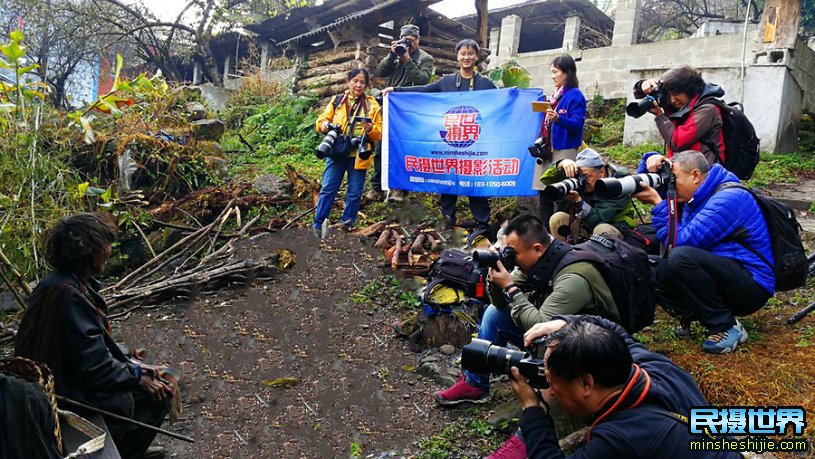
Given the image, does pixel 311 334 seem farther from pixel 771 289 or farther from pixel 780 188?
pixel 780 188

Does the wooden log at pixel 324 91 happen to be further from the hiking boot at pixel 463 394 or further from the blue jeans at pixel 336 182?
the hiking boot at pixel 463 394

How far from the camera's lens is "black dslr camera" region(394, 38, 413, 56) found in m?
6.45

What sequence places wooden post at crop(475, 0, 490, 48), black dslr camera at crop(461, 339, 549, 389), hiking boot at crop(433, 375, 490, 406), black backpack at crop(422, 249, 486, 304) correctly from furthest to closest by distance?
wooden post at crop(475, 0, 490, 48), black backpack at crop(422, 249, 486, 304), hiking boot at crop(433, 375, 490, 406), black dslr camera at crop(461, 339, 549, 389)

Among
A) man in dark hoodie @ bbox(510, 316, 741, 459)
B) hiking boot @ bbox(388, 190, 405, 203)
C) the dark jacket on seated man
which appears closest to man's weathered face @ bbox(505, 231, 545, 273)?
man in dark hoodie @ bbox(510, 316, 741, 459)

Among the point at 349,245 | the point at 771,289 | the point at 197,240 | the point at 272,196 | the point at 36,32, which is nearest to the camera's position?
the point at 771,289

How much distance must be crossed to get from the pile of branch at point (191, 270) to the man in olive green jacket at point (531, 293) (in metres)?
3.19

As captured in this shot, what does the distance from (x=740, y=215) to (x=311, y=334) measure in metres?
3.44

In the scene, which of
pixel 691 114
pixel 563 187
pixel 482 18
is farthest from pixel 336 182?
pixel 482 18

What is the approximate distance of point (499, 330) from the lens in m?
3.51

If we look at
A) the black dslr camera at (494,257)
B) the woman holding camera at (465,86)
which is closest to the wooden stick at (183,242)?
the woman holding camera at (465,86)

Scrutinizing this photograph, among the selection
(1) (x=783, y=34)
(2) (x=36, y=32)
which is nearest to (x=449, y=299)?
(1) (x=783, y=34)

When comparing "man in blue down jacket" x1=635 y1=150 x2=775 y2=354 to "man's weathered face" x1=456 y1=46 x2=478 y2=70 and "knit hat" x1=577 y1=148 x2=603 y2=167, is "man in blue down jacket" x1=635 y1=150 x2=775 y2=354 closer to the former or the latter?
"knit hat" x1=577 y1=148 x2=603 y2=167

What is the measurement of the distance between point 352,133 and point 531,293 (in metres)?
3.35

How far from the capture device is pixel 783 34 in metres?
8.45
